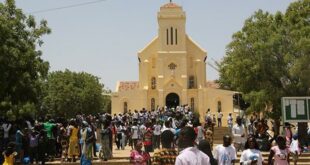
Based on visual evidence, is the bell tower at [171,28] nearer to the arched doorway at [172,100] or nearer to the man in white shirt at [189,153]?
the arched doorway at [172,100]

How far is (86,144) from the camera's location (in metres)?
15.5

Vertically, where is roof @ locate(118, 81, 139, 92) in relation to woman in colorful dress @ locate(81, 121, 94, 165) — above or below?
above

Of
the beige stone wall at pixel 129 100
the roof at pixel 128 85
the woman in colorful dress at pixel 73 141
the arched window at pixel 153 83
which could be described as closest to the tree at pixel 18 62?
the woman in colorful dress at pixel 73 141

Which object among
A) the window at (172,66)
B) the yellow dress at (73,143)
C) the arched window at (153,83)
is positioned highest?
the window at (172,66)

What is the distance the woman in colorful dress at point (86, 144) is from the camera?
15.1 m

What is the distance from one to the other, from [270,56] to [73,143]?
15940 millimetres

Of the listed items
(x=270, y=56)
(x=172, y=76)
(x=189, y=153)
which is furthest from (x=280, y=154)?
(x=172, y=76)

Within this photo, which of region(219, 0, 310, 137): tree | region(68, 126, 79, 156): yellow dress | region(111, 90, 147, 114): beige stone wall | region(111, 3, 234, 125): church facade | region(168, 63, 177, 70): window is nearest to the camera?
region(68, 126, 79, 156): yellow dress

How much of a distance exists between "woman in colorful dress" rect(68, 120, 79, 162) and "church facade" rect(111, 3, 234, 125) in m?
43.0

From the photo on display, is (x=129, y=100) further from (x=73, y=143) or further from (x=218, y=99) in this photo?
(x=73, y=143)

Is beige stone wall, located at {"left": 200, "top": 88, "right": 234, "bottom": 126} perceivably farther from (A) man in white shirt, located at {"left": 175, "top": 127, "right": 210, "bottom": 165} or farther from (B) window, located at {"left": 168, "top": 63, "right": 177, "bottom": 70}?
(A) man in white shirt, located at {"left": 175, "top": 127, "right": 210, "bottom": 165}

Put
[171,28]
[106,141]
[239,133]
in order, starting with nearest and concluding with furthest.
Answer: [106,141], [239,133], [171,28]

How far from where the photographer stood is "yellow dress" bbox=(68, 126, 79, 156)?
17031 millimetres

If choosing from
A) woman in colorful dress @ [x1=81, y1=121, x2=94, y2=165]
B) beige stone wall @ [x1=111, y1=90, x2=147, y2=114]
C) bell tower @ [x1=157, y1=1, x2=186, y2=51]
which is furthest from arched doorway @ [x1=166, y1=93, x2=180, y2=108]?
woman in colorful dress @ [x1=81, y1=121, x2=94, y2=165]
